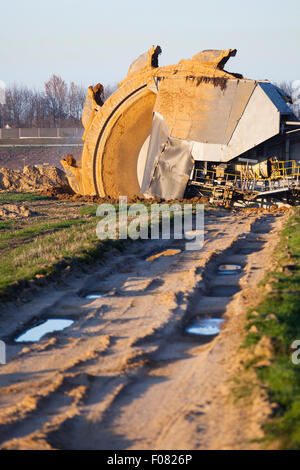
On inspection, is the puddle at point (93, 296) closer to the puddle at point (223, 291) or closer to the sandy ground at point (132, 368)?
the sandy ground at point (132, 368)

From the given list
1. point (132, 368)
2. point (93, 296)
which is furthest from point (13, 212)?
point (132, 368)

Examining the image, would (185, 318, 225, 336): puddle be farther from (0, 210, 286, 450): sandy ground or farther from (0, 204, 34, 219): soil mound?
(0, 204, 34, 219): soil mound

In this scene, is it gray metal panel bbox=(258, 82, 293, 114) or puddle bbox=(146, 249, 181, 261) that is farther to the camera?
gray metal panel bbox=(258, 82, 293, 114)

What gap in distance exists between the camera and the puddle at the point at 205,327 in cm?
910

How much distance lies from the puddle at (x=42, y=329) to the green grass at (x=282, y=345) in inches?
118

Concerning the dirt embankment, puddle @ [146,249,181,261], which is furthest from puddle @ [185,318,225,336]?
the dirt embankment

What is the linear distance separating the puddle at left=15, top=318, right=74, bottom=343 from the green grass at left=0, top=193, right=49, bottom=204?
2129cm

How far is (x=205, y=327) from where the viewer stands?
9.38 metres

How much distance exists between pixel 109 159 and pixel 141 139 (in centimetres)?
195

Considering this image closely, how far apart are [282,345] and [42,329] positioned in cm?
397

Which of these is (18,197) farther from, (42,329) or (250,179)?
(42,329)

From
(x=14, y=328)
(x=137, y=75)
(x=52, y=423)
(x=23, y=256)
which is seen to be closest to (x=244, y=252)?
(x=23, y=256)

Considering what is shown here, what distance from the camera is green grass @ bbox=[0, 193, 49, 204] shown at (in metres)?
31.1

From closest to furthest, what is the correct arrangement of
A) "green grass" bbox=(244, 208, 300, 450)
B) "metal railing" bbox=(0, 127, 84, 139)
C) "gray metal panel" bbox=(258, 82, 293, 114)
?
"green grass" bbox=(244, 208, 300, 450)
"gray metal panel" bbox=(258, 82, 293, 114)
"metal railing" bbox=(0, 127, 84, 139)
